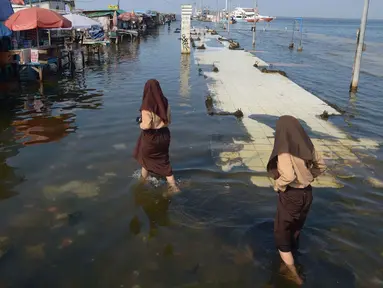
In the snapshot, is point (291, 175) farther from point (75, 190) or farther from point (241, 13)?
point (241, 13)

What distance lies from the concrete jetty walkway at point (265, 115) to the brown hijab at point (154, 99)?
2.21 m

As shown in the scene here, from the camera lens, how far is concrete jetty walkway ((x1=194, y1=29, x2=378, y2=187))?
738 cm

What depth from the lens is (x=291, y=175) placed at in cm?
354

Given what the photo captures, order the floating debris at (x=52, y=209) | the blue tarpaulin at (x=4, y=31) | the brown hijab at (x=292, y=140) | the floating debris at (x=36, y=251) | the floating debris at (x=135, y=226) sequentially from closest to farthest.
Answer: the brown hijab at (x=292, y=140)
the floating debris at (x=36, y=251)
the floating debris at (x=135, y=226)
the floating debris at (x=52, y=209)
the blue tarpaulin at (x=4, y=31)

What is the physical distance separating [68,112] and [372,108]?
1016 cm

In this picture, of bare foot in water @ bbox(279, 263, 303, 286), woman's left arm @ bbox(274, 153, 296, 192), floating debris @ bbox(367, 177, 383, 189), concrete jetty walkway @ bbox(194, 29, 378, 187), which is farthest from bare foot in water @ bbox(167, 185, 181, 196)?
floating debris @ bbox(367, 177, 383, 189)

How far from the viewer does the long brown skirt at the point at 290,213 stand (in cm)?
373

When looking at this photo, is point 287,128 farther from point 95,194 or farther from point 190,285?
point 95,194

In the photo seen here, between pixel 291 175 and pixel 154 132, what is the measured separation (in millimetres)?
2549

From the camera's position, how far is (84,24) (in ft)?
69.5

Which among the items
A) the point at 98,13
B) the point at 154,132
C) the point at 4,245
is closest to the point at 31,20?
the point at 154,132

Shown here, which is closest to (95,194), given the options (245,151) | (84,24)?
(245,151)

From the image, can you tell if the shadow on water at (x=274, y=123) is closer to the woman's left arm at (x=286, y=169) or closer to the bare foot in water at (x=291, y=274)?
the bare foot in water at (x=291, y=274)

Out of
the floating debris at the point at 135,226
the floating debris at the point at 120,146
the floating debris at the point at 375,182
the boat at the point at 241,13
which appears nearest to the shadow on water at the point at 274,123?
the floating debris at the point at 375,182
